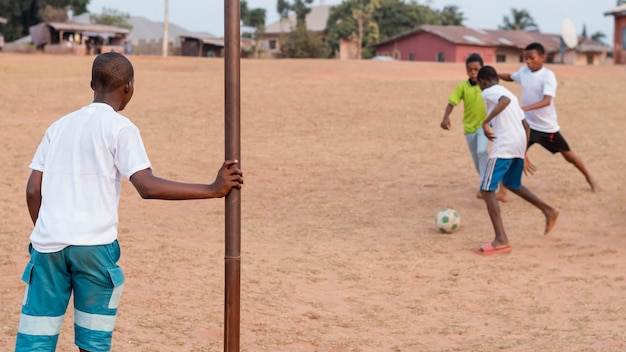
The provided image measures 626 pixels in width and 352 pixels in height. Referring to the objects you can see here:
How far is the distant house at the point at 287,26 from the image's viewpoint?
70938mm

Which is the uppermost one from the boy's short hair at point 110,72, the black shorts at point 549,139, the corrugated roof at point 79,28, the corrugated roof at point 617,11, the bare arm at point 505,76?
the corrugated roof at point 617,11

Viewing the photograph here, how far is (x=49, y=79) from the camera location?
821 inches

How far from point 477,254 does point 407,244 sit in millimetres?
759

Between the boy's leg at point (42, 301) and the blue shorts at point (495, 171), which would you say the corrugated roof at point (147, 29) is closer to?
the blue shorts at point (495, 171)

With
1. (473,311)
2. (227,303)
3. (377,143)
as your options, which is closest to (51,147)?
(227,303)

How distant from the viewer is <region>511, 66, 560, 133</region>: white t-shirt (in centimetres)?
970

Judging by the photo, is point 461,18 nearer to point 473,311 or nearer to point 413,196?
point 413,196

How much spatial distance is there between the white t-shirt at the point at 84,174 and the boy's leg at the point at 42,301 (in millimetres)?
84

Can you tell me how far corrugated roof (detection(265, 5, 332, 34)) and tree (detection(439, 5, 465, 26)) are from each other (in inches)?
376

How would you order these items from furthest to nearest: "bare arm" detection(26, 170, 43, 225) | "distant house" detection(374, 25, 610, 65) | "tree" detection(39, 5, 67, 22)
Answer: "distant house" detection(374, 25, 610, 65) → "tree" detection(39, 5, 67, 22) → "bare arm" detection(26, 170, 43, 225)

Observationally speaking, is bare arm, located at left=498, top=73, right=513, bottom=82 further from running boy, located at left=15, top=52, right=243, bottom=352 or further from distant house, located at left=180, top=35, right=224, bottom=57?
distant house, located at left=180, top=35, right=224, bottom=57

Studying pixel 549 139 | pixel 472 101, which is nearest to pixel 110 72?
pixel 472 101

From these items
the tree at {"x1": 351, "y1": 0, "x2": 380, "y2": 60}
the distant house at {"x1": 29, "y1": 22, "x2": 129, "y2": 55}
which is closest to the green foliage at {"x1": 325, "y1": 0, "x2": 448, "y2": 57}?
the tree at {"x1": 351, "y1": 0, "x2": 380, "y2": 60}

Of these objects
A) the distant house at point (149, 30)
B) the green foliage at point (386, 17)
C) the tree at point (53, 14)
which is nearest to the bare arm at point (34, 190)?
the tree at point (53, 14)
